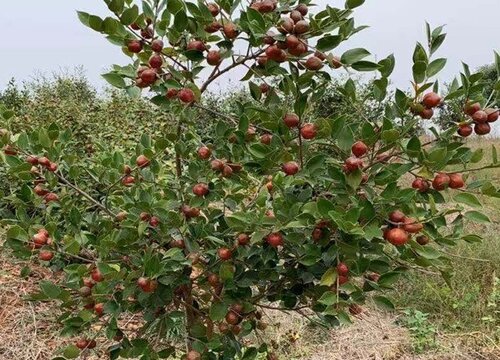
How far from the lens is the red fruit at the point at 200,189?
58.7 inches

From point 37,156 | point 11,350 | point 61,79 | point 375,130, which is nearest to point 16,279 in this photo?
point 11,350

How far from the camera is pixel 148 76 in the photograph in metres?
1.38

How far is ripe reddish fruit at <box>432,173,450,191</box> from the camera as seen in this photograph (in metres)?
1.25

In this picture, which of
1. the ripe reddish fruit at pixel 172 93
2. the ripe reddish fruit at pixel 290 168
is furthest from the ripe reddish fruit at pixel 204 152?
the ripe reddish fruit at pixel 290 168

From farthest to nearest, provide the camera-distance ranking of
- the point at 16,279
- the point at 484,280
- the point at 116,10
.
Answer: the point at 484,280
the point at 16,279
the point at 116,10

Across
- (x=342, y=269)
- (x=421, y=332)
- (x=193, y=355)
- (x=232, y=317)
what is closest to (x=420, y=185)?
(x=342, y=269)

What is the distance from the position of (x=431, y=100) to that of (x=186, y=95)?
59cm

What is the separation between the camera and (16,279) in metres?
4.32

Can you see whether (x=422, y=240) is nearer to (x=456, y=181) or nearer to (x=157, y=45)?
(x=456, y=181)

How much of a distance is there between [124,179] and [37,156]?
0.26 meters

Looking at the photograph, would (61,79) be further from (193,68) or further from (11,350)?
(193,68)

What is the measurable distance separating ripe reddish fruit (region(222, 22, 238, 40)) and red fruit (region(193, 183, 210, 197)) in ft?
1.30

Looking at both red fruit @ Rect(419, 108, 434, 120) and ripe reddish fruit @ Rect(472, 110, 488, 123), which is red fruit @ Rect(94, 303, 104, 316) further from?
ripe reddish fruit @ Rect(472, 110, 488, 123)

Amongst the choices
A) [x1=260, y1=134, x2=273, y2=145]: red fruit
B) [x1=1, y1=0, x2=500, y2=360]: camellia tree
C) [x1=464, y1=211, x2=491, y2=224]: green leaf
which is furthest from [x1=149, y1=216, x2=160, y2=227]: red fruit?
[x1=464, y1=211, x2=491, y2=224]: green leaf
